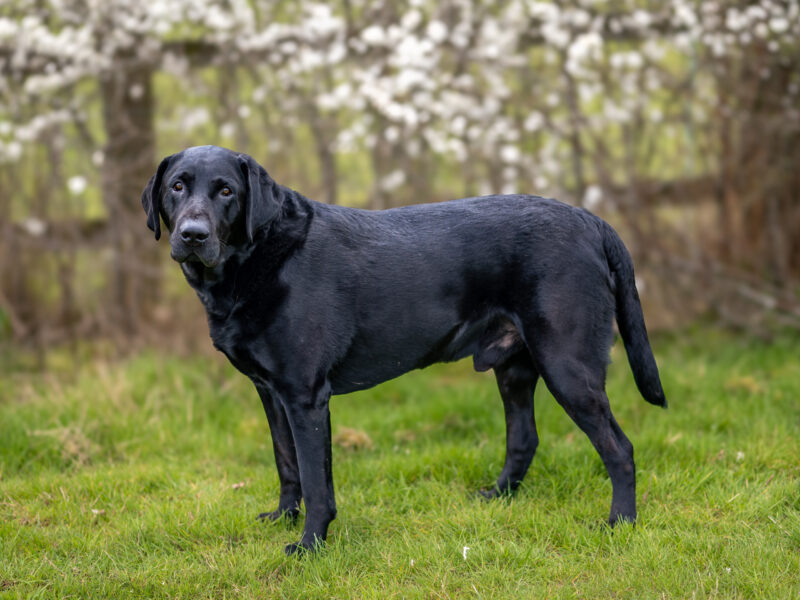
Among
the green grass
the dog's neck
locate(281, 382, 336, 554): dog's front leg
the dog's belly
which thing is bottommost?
the green grass

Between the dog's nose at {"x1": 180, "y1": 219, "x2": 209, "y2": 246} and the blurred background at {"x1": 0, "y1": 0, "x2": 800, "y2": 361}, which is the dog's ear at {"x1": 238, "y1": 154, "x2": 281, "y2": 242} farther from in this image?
the blurred background at {"x1": 0, "y1": 0, "x2": 800, "y2": 361}

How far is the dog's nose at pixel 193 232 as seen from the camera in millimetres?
2973

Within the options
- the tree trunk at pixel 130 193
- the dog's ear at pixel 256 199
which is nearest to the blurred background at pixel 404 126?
the tree trunk at pixel 130 193

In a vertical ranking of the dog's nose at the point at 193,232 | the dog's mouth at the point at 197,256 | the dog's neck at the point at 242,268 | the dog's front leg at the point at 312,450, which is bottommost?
the dog's front leg at the point at 312,450

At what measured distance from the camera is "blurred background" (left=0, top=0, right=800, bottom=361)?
705 cm

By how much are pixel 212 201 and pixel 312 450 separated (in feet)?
3.70

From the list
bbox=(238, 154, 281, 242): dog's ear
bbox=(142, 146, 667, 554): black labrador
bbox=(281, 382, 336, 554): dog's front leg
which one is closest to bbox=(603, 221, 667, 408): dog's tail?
bbox=(142, 146, 667, 554): black labrador

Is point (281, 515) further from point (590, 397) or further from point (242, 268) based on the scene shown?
point (590, 397)

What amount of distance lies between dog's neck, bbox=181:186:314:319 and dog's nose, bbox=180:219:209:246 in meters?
0.25

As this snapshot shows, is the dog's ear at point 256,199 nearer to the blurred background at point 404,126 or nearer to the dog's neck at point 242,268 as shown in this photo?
the dog's neck at point 242,268

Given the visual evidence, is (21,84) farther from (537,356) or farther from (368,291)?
(537,356)

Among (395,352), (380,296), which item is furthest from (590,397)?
(380,296)

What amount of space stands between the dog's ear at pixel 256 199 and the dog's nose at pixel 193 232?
0.74 feet

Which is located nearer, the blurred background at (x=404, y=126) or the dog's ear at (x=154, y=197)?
the dog's ear at (x=154, y=197)
